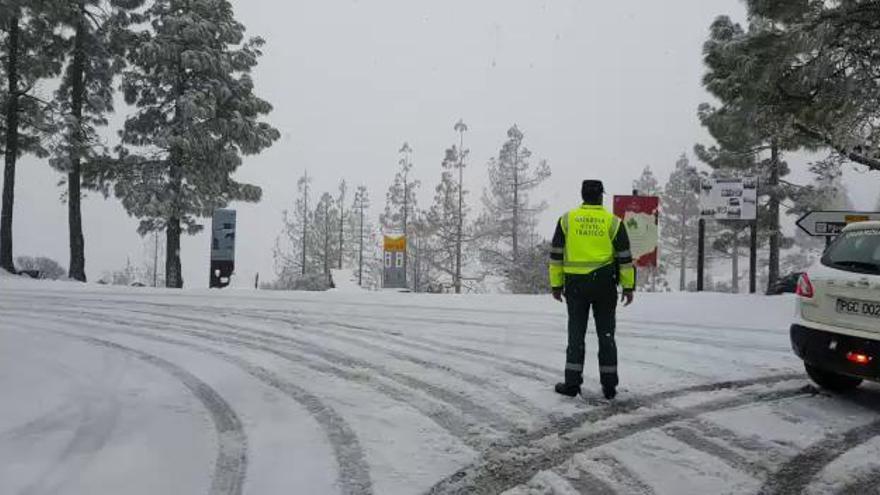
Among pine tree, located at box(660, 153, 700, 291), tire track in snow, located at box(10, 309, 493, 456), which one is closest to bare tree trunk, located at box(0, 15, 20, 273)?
tire track in snow, located at box(10, 309, 493, 456)

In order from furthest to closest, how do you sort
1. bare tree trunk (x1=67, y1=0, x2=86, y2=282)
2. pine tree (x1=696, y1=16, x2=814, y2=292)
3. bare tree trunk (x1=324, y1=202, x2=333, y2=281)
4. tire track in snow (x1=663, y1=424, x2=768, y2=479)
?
1. bare tree trunk (x1=324, y1=202, x2=333, y2=281)
2. bare tree trunk (x1=67, y1=0, x2=86, y2=282)
3. pine tree (x1=696, y1=16, x2=814, y2=292)
4. tire track in snow (x1=663, y1=424, x2=768, y2=479)

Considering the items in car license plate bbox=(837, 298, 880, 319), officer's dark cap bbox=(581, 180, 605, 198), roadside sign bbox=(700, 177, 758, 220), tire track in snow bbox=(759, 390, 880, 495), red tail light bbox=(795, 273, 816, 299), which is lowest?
tire track in snow bbox=(759, 390, 880, 495)

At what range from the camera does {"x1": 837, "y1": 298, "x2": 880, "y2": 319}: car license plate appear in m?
4.95

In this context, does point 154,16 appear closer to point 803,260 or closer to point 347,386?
point 347,386

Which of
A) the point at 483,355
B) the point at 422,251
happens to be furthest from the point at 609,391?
the point at 422,251

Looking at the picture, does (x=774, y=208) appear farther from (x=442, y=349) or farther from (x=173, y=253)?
(x=173, y=253)

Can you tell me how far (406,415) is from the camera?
4.77 m

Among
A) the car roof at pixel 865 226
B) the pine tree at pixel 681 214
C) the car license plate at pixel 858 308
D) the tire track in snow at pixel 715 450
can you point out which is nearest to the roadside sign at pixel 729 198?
the car roof at pixel 865 226

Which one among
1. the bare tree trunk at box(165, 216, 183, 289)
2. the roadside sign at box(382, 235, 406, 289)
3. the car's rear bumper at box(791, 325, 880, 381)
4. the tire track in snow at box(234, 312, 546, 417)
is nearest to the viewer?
the car's rear bumper at box(791, 325, 880, 381)

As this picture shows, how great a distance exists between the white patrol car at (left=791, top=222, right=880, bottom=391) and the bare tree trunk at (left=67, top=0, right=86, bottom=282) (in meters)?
21.5

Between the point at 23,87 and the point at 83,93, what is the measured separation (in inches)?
72.1

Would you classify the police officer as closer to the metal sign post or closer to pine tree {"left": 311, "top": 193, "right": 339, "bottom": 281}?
the metal sign post

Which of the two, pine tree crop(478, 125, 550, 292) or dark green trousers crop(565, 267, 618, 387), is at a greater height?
pine tree crop(478, 125, 550, 292)

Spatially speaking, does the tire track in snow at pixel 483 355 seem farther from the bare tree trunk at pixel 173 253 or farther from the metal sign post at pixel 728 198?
the bare tree trunk at pixel 173 253
